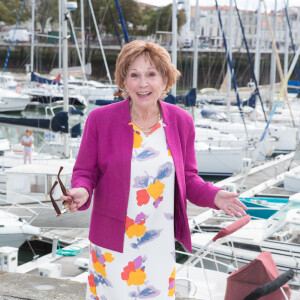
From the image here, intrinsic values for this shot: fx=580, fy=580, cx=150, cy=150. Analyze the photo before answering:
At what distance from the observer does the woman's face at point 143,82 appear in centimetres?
260

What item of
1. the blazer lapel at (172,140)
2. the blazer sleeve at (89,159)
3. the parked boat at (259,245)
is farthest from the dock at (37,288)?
the parked boat at (259,245)

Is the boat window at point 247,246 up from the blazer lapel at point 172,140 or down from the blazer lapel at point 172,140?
down

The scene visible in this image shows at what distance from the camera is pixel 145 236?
259 centimetres

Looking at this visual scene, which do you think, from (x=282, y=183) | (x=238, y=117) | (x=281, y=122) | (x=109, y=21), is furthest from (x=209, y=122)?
(x=109, y=21)

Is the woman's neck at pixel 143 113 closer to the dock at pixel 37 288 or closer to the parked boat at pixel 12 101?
the dock at pixel 37 288

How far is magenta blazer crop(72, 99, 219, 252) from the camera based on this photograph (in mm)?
2543

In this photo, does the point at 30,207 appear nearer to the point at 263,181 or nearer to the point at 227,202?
the point at 263,181

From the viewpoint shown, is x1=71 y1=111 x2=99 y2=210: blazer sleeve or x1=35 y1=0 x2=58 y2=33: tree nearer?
x1=71 y1=111 x2=99 y2=210: blazer sleeve

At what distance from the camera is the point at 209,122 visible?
21703 millimetres

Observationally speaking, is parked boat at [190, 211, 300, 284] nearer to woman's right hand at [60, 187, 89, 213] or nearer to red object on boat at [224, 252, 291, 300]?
red object on boat at [224, 252, 291, 300]

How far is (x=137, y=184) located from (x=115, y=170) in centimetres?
11

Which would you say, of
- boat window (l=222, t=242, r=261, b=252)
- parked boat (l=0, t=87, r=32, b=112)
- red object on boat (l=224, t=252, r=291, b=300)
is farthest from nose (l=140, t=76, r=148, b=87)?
parked boat (l=0, t=87, r=32, b=112)

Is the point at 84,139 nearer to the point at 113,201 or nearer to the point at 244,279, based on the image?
the point at 113,201

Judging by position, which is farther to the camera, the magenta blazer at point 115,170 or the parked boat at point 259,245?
the parked boat at point 259,245
